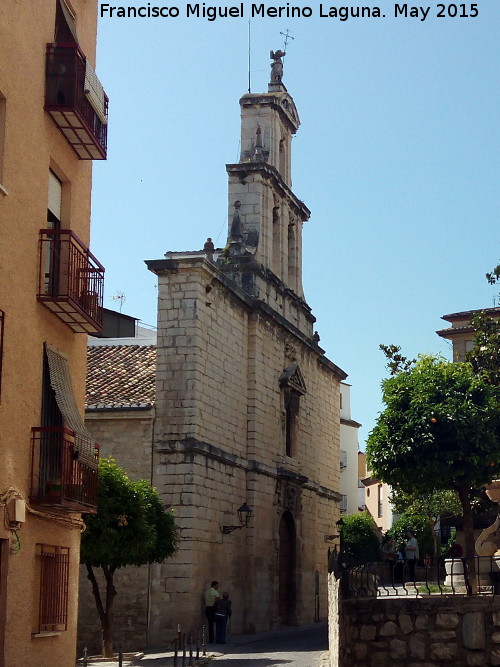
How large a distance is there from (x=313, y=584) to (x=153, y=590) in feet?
34.7

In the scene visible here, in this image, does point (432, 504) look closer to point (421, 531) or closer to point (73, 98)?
point (421, 531)

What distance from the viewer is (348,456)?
2768 inches

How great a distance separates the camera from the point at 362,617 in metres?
14.1

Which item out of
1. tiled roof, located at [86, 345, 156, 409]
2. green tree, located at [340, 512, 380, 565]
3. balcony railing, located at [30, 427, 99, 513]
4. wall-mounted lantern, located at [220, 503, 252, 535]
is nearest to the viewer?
balcony railing, located at [30, 427, 99, 513]

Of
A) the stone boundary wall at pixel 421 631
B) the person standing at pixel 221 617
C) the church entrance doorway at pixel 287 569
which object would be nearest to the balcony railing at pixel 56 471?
the stone boundary wall at pixel 421 631

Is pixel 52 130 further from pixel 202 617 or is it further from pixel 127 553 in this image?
pixel 202 617

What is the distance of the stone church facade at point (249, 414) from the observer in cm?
2627

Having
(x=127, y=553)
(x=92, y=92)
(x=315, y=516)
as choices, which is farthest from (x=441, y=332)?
(x=92, y=92)

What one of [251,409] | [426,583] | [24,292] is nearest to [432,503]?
[251,409]

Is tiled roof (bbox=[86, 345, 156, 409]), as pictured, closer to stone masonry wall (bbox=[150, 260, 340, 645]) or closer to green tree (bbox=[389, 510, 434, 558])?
stone masonry wall (bbox=[150, 260, 340, 645])

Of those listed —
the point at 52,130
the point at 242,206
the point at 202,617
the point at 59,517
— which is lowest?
the point at 202,617

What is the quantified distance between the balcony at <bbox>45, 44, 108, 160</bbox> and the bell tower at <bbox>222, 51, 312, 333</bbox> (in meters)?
16.3

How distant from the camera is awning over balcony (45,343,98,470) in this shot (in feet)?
46.9

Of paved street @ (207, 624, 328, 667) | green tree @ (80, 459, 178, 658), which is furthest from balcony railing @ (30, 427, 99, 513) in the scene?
paved street @ (207, 624, 328, 667)
